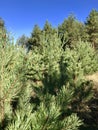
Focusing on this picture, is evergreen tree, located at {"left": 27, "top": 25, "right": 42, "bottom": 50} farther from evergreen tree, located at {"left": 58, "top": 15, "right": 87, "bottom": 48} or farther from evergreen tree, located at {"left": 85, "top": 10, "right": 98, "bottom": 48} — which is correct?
evergreen tree, located at {"left": 85, "top": 10, "right": 98, "bottom": 48}

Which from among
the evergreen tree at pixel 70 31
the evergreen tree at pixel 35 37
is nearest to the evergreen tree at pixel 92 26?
the evergreen tree at pixel 70 31

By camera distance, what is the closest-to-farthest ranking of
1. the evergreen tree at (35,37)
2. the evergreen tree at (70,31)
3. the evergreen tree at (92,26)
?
the evergreen tree at (92,26) → the evergreen tree at (70,31) → the evergreen tree at (35,37)

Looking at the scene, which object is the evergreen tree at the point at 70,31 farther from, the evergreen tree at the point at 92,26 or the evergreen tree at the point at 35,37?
the evergreen tree at the point at 35,37

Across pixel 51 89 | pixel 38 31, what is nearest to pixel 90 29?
pixel 38 31

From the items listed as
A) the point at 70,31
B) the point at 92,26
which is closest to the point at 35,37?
the point at 70,31

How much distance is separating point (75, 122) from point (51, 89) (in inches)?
72.9

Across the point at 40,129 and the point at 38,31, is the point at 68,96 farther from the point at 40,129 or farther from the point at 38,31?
Result: the point at 38,31

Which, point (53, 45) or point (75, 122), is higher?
point (53, 45)

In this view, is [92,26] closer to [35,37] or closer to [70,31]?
[70,31]

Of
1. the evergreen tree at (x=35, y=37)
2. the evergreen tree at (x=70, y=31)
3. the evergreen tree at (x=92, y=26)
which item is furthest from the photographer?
the evergreen tree at (x=35, y=37)

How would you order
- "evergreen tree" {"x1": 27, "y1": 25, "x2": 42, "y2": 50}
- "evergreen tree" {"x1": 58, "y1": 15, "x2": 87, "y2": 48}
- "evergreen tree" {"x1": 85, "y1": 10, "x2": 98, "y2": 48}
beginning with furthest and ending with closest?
1. "evergreen tree" {"x1": 27, "y1": 25, "x2": 42, "y2": 50}
2. "evergreen tree" {"x1": 58, "y1": 15, "x2": 87, "y2": 48}
3. "evergreen tree" {"x1": 85, "y1": 10, "x2": 98, "y2": 48}

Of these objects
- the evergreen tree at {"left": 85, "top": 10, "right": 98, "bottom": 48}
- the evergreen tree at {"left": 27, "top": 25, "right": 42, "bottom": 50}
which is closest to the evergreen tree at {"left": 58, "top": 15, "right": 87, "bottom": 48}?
the evergreen tree at {"left": 85, "top": 10, "right": 98, "bottom": 48}

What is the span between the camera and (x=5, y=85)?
2328mm

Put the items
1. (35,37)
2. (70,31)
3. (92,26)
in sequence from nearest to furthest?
(92,26)
(70,31)
(35,37)
